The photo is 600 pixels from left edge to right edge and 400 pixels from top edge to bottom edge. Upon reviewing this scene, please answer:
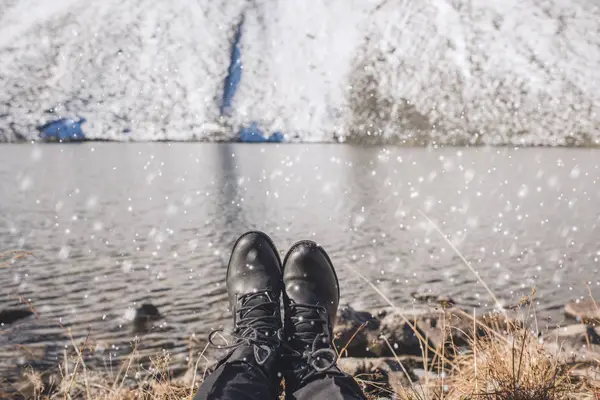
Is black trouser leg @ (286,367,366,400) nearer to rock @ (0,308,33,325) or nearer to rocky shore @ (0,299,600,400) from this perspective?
rocky shore @ (0,299,600,400)

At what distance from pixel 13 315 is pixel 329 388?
30.0 feet

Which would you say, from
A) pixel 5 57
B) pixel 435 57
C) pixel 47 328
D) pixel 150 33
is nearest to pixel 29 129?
pixel 5 57

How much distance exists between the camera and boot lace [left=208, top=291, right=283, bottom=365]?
102 inches

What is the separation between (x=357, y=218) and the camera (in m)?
19.2

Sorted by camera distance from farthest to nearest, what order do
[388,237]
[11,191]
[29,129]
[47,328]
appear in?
[29,129], [11,191], [388,237], [47,328]

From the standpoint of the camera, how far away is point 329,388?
2064 millimetres

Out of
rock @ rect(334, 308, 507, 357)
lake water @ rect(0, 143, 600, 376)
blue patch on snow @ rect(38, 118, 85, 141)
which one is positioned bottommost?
lake water @ rect(0, 143, 600, 376)

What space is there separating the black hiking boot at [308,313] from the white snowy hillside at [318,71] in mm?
158509

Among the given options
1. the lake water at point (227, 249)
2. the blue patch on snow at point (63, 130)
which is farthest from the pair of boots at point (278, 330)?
the blue patch on snow at point (63, 130)

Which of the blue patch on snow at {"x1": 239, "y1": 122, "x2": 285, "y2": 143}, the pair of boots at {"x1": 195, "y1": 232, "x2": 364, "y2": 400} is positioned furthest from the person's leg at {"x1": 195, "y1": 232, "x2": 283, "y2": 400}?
the blue patch on snow at {"x1": 239, "y1": 122, "x2": 285, "y2": 143}

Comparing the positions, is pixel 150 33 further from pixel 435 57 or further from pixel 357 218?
pixel 357 218

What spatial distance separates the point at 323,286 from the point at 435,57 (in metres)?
192

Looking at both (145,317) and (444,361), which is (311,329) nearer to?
(444,361)

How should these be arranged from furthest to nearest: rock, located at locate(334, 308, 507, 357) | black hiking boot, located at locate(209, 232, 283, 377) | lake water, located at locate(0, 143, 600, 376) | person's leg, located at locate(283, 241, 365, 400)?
1. lake water, located at locate(0, 143, 600, 376)
2. rock, located at locate(334, 308, 507, 357)
3. black hiking boot, located at locate(209, 232, 283, 377)
4. person's leg, located at locate(283, 241, 365, 400)
